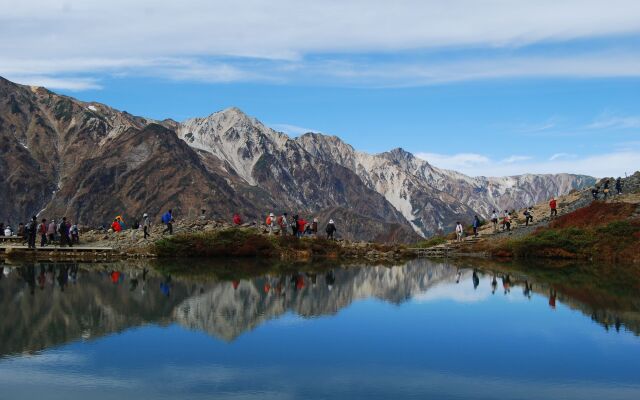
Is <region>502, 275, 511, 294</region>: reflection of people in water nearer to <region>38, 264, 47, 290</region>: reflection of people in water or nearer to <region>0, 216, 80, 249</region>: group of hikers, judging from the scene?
<region>38, 264, 47, 290</region>: reflection of people in water

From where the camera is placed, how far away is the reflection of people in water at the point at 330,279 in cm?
4095

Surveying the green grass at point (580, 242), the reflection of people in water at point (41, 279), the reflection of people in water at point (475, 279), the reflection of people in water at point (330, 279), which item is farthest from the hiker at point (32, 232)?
the green grass at point (580, 242)

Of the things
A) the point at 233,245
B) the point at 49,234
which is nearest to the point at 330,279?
the point at 233,245

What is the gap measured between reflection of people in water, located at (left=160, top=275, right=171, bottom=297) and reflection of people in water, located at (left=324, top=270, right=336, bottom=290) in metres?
8.51

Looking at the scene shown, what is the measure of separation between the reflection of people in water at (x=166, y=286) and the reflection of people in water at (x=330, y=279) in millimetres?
8511

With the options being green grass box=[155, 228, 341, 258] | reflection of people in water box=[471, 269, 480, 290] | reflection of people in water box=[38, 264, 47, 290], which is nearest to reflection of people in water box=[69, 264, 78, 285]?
reflection of people in water box=[38, 264, 47, 290]

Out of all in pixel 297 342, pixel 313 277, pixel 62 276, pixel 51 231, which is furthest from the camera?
pixel 51 231

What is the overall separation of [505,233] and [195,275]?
124 feet

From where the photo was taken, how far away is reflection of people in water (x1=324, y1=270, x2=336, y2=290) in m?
41.0

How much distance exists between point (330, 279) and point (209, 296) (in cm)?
1088

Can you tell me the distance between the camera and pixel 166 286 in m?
39.0

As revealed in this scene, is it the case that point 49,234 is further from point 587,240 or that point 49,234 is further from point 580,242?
point 587,240

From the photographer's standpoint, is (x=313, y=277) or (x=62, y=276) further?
(x=313, y=277)

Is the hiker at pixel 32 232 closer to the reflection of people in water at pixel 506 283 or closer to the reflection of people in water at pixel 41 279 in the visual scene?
the reflection of people in water at pixel 41 279
